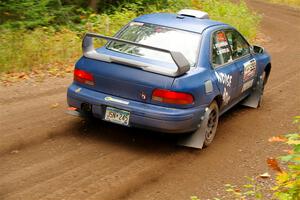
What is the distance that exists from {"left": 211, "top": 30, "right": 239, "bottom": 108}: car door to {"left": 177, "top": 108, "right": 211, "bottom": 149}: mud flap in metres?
0.59

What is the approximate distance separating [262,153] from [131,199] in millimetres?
2420

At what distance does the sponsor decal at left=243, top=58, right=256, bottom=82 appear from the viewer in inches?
294

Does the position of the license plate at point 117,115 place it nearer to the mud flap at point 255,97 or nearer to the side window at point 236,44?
the side window at point 236,44

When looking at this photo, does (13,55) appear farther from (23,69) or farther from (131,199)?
(131,199)

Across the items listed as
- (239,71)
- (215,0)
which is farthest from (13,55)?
(215,0)

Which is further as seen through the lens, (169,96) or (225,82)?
(225,82)

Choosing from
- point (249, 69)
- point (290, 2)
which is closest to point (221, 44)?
point (249, 69)

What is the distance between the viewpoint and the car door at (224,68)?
6426 millimetres

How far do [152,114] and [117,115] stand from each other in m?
0.47

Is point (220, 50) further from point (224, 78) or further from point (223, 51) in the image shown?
point (224, 78)

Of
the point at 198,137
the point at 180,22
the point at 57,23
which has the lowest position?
the point at 57,23

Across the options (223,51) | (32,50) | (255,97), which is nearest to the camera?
(223,51)

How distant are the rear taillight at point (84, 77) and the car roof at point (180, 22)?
1.37 meters

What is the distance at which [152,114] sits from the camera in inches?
218
